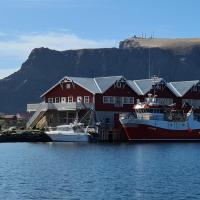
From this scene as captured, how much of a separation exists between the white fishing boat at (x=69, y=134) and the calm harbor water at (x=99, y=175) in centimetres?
2113

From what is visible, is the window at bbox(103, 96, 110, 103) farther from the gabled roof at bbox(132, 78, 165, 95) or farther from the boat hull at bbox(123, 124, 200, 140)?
the boat hull at bbox(123, 124, 200, 140)

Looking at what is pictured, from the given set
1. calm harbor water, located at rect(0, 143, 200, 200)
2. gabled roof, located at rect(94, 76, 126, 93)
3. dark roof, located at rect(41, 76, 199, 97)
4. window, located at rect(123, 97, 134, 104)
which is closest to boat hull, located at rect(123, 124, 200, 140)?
window, located at rect(123, 97, 134, 104)

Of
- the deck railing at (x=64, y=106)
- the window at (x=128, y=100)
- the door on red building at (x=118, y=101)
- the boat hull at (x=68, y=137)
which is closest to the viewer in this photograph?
the boat hull at (x=68, y=137)

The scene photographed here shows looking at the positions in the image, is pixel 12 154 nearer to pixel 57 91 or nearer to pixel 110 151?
pixel 110 151

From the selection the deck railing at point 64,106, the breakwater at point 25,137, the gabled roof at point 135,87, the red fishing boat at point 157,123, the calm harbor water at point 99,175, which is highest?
the gabled roof at point 135,87

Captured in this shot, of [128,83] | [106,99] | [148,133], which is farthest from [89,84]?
[148,133]

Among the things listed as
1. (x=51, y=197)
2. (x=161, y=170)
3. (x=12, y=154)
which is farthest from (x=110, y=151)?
(x=51, y=197)

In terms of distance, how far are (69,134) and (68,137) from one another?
0.59 m

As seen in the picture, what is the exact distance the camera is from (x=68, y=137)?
101 meters

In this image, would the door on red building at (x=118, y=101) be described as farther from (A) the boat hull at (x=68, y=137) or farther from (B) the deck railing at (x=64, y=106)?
(A) the boat hull at (x=68, y=137)

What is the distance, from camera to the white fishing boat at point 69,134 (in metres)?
101

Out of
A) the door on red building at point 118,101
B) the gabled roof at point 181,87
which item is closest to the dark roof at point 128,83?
the gabled roof at point 181,87

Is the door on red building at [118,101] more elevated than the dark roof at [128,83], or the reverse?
the dark roof at [128,83]

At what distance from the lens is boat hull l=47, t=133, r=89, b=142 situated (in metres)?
100
